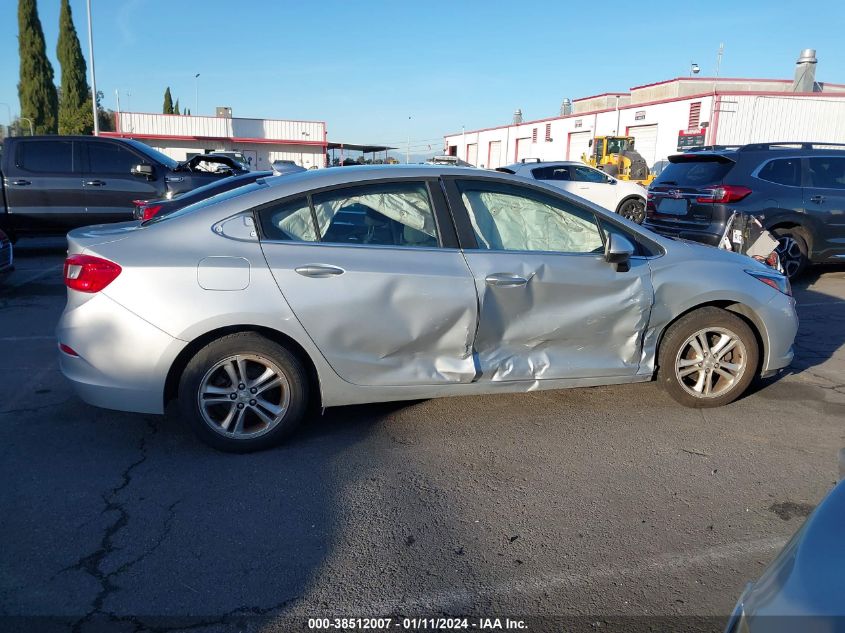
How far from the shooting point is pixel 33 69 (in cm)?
4234

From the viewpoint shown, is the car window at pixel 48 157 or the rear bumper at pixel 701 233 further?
the car window at pixel 48 157

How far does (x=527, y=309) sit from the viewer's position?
13.5ft

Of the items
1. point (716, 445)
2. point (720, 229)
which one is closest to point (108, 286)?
point (716, 445)

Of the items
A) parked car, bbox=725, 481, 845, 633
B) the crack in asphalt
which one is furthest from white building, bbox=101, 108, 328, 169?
parked car, bbox=725, 481, 845, 633

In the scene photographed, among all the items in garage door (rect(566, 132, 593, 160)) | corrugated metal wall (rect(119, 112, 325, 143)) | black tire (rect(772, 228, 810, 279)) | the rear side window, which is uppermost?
corrugated metal wall (rect(119, 112, 325, 143))

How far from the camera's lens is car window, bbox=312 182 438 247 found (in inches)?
155

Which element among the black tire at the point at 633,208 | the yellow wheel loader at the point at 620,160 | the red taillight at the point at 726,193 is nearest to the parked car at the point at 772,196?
the red taillight at the point at 726,193

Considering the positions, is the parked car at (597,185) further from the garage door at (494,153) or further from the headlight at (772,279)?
the garage door at (494,153)

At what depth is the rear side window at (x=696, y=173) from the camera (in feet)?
29.0

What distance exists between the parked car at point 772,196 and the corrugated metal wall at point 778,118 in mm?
18762

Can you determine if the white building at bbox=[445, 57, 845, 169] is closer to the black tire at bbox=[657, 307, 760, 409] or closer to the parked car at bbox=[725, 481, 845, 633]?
the black tire at bbox=[657, 307, 760, 409]

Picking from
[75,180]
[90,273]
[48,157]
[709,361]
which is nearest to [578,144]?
[75,180]

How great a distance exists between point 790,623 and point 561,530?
1.78 metres

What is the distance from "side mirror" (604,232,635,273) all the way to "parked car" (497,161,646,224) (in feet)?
36.7
